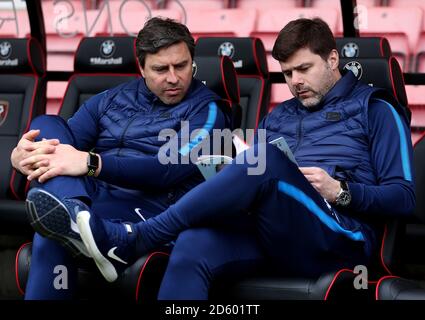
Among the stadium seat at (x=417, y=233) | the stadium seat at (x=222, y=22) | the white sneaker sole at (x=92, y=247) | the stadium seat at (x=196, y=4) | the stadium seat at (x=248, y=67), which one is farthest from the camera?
the stadium seat at (x=196, y=4)

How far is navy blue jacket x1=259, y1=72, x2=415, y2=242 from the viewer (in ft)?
7.32

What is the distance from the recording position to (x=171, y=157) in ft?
8.10

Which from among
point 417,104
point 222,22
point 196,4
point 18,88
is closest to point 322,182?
point 18,88

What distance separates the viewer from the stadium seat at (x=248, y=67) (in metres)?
3.52

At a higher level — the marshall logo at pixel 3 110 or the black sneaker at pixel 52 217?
the black sneaker at pixel 52 217

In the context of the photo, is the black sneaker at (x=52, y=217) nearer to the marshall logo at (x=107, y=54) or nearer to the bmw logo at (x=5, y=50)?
the marshall logo at (x=107, y=54)

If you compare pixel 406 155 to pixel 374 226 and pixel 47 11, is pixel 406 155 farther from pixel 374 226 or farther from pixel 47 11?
pixel 47 11

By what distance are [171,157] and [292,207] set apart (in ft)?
1.67

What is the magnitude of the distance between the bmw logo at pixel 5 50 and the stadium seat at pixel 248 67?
0.93 m

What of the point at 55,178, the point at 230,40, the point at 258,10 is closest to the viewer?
the point at 55,178

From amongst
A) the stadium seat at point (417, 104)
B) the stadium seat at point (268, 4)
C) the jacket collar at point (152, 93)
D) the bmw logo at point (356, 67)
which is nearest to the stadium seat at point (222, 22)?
the stadium seat at point (268, 4)

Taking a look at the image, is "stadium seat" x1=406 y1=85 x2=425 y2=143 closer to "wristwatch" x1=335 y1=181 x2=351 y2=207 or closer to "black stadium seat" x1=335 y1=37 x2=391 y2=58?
"black stadium seat" x1=335 y1=37 x2=391 y2=58

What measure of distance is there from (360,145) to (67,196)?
0.78 metres

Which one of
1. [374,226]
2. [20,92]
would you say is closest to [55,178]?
[374,226]
